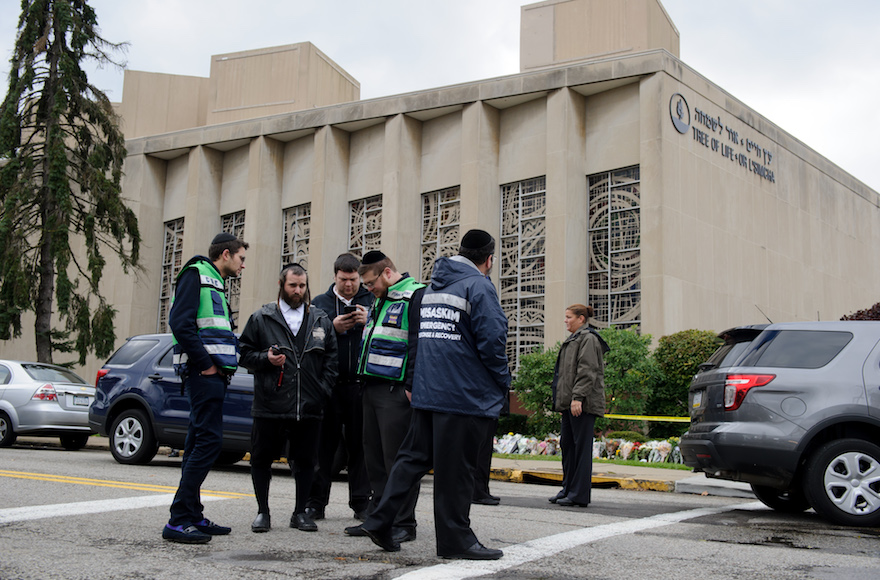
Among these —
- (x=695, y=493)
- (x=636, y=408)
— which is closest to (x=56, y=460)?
(x=695, y=493)

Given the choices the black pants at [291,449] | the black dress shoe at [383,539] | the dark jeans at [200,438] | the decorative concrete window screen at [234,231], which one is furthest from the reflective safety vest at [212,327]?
the decorative concrete window screen at [234,231]

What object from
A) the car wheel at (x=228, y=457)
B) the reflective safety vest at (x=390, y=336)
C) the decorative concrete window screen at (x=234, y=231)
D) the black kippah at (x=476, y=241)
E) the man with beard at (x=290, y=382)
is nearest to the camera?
the black kippah at (x=476, y=241)

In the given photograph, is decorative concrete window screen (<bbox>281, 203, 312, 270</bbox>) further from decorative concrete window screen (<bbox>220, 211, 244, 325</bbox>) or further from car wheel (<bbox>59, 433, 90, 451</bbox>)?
car wheel (<bbox>59, 433, 90, 451</bbox>)

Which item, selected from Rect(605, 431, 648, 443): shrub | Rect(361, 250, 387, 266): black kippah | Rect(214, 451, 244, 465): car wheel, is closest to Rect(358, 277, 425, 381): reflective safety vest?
Rect(361, 250, 387, 266): black kippah

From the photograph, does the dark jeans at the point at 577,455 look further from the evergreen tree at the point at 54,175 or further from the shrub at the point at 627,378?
the evergreen tree at the point at 54,175

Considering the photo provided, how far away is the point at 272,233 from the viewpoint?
28.5 m

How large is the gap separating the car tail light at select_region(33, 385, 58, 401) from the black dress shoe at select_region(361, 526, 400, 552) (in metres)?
11.1

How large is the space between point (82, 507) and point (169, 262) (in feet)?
86.3

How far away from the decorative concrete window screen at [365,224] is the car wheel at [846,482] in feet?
64.8

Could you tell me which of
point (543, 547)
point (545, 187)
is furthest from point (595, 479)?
point (545, 187)

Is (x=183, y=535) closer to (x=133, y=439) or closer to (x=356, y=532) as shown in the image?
(x=356, y=532)

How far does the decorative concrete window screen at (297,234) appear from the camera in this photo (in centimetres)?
2794

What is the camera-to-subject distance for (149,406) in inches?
439

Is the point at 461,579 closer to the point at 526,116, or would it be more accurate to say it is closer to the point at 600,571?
the point at 600,571
